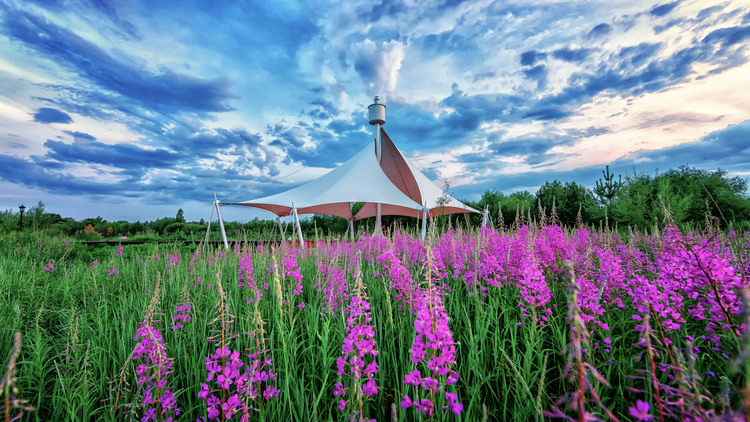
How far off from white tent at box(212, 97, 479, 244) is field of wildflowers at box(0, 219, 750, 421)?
23.5ft

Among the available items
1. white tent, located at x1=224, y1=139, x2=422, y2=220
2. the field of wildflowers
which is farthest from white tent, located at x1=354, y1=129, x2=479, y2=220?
the field of wildflowers

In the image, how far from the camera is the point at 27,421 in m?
2.17

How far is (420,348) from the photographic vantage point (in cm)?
123

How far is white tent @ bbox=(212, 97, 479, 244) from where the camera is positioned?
41.0 ft

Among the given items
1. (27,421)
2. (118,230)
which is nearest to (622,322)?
(27,421)

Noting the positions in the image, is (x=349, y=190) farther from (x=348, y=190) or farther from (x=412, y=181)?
(x=412, y=181)

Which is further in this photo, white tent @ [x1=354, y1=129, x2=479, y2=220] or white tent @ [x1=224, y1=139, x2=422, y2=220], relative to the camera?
white tent @ [x1=354, y1=129, x2=479, y2=220]

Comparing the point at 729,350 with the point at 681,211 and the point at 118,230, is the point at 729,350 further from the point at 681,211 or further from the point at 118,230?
the point at 118,230

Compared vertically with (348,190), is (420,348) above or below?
below

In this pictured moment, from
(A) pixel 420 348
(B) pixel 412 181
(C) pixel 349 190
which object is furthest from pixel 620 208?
(A) pixel 420 348

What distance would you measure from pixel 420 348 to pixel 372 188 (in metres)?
11.8

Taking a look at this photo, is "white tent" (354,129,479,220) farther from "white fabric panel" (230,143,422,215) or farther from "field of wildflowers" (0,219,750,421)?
"field of wildflowers" (0,219,750,421)

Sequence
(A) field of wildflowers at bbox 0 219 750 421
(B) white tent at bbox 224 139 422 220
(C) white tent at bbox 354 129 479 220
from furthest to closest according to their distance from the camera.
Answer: (C) white tent at bbox 354 129 479 220
(B) white tent at bbox 224 139 422 220
(A) field of wildflowers at bbox 0 219 750 421

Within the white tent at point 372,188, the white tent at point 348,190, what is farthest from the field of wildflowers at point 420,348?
the white tent at point 348,190
